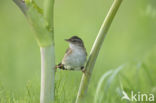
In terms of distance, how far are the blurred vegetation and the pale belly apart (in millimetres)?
181

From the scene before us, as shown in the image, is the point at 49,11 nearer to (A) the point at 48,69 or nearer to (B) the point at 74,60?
(A) the point at 48,69

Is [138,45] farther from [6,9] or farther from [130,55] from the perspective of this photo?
[6,9]

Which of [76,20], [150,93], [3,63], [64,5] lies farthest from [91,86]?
[64,5]

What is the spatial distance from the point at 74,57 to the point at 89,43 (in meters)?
2.62

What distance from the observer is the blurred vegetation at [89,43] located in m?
4.47

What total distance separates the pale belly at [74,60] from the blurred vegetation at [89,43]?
0.18 meters

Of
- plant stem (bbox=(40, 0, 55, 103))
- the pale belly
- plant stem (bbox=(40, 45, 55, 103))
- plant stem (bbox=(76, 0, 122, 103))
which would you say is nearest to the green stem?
plant stem (bbox=(40, 0, 55, 103))

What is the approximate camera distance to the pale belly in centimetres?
322

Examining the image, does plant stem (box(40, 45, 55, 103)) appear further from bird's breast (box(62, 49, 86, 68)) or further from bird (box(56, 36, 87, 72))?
bird's breast (box(62, 49, 86, 68))

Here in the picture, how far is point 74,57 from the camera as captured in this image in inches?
132

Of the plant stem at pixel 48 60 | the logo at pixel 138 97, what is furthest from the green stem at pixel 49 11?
the logo at pixel 138 97

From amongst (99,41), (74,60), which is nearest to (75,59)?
(74,60)

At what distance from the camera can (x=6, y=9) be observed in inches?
300

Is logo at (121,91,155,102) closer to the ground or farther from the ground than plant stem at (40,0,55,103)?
closer to the ground
